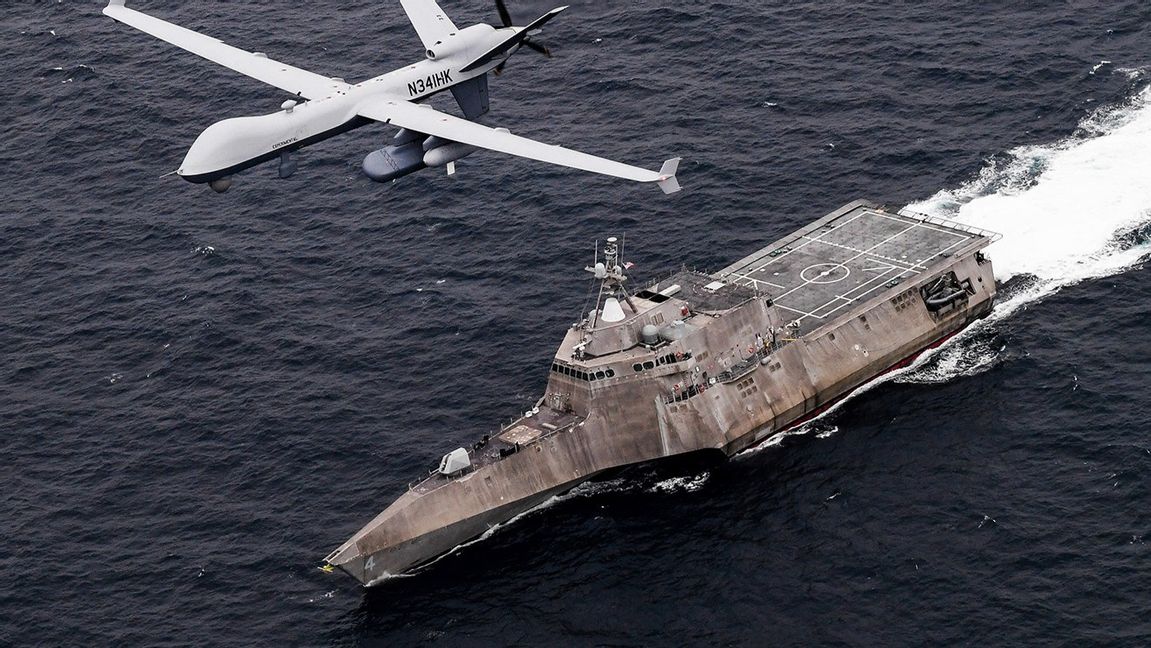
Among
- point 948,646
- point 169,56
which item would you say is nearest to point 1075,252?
point 948,646

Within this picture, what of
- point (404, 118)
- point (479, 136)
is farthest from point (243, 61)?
point (479, 136)

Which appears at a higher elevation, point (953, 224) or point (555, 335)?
point (555, 335)

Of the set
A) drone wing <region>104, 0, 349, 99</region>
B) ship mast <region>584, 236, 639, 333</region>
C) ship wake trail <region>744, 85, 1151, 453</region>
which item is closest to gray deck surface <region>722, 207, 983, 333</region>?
ship wake trail <region>744, 85, 1151, 453</region>

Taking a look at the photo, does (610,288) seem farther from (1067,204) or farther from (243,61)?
(1067,204)

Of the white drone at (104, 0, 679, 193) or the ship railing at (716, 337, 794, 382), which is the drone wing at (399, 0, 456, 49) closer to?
the white drone at (104, 0, 679, 193)

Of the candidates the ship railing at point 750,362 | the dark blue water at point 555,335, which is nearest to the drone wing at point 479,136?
the ship railing at point 750,362

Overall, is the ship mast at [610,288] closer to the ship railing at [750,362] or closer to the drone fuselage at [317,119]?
the ship railing at [750,362]
